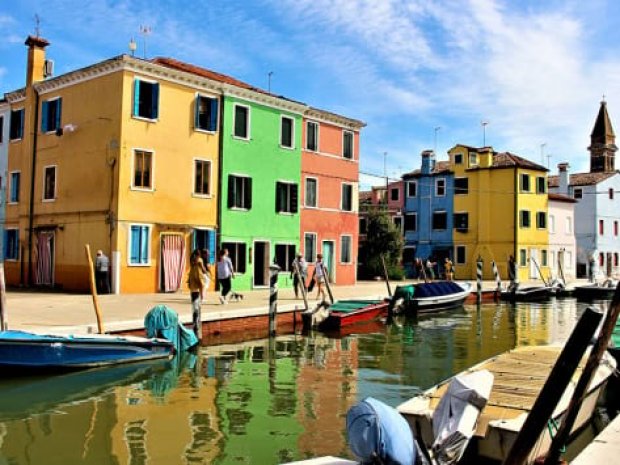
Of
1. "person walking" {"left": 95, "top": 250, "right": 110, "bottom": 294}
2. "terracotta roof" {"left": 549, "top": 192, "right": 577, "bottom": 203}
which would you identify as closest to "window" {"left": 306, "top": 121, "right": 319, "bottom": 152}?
"person walking" {"left": 95, "top": 250, "right": 110, "bottom": 294}

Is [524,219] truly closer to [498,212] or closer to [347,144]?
[498,212]

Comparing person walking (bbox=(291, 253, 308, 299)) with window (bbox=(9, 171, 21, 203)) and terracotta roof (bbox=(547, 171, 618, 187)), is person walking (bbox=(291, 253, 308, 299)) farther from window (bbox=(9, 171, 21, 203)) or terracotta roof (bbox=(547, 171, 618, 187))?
terracotta roof (bbox=(547, 171, 618, 187))

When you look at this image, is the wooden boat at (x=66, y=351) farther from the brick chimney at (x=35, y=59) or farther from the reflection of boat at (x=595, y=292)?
the reflection of boat at (x=595, y=292)

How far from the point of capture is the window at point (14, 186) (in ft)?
84.9

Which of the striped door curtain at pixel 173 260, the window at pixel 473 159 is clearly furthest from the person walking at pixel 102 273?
the window at pixel 473 159

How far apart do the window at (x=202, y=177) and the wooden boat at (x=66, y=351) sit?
1288 centimetres

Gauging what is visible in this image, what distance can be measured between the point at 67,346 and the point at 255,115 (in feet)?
56.2

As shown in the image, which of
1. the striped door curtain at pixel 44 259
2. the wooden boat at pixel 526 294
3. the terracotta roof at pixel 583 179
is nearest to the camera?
the striped door curtain at pixel 44 259

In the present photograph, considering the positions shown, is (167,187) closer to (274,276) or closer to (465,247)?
(274,276)

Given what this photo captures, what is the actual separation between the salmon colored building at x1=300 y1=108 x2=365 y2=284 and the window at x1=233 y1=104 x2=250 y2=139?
3403 mm

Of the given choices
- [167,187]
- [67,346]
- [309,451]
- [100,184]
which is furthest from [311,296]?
[309,451]

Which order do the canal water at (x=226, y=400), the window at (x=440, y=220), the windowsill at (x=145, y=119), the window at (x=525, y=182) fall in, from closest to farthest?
the canal water at (x=226, y=400)
the windowsill at (x=145, y=119)
the window at (x=525, y=182)
the window at (x=440, y=220)

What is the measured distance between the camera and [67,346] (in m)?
10.7

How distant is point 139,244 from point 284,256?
24.4 ft
